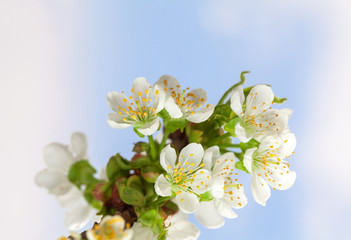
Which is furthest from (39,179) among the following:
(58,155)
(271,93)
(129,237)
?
(271,93)

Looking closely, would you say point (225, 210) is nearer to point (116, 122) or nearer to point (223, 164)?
point (223, 164)

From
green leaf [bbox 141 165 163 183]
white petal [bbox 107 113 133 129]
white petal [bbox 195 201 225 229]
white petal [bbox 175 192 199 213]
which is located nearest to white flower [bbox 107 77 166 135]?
white petal [bbox 107 113 133 129]

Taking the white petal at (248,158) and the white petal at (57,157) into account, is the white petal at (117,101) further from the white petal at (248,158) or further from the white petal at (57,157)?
the white petal at (248,158)

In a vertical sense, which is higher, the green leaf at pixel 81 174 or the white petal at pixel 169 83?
the white petal at pixel 169 83

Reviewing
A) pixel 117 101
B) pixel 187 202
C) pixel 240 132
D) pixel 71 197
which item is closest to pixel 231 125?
pixel 240 132

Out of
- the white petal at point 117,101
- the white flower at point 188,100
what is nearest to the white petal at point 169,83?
the white flower at point 188,100

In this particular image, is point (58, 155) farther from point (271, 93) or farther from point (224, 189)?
point (271, 93)

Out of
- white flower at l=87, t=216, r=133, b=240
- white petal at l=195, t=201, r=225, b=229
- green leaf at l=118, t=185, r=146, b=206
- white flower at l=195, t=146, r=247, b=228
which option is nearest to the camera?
white flower at l=87, t=216, r=133, b=240

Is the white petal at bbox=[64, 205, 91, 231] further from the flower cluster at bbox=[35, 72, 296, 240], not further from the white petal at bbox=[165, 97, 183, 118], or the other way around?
the white petal at bbox=[165, 97, 183, 118]
